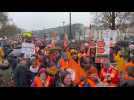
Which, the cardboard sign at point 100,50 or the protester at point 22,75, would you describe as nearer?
the protester at point 22,75

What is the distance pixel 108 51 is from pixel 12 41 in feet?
5.75

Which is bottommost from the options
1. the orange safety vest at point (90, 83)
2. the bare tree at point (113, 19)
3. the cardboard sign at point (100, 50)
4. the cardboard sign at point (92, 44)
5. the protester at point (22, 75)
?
the orange safety vest at point (90, 83)

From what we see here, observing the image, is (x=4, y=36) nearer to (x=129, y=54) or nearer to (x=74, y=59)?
(x=74, y=59)

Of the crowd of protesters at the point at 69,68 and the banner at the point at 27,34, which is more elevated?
the banner at the point at 27,34

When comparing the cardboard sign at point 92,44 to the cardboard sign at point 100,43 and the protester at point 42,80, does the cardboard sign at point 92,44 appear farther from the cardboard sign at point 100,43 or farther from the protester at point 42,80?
the protester at point 42,80

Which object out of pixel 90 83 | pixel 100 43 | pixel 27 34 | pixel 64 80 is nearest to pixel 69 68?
pixel 64 80

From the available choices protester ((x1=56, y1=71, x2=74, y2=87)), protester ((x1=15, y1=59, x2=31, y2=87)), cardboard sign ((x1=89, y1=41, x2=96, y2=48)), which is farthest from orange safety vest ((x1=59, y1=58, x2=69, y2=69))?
protester ((x1=15, y1=59, x2=31, y2=87))

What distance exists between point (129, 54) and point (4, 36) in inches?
89.9

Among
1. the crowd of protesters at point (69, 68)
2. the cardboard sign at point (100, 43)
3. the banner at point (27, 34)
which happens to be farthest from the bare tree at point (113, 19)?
the banner at point (27, 34)

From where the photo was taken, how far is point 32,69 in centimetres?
1404

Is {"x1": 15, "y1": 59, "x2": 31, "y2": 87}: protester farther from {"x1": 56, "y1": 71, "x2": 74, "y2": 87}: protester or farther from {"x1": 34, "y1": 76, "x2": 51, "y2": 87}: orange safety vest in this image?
{"x1": 56, "y1": 71, "x2": 74, "y2": 87}: protester

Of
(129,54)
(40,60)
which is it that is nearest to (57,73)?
(40,60)

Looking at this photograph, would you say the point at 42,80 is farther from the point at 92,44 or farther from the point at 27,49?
the point at 92,44
